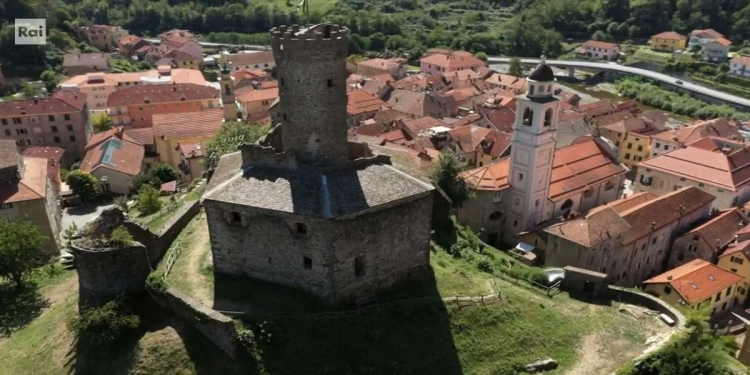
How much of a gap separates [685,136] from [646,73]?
69794 mm

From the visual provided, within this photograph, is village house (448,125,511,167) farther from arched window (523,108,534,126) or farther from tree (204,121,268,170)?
tree (204,121,268,170)

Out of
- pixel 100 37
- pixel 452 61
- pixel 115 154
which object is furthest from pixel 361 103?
pixel 100 37

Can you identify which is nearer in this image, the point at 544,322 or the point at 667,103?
the point at 544,322

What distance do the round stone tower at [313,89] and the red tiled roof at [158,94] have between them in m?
65.1

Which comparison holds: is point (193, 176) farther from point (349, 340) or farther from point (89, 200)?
point (349, 340)

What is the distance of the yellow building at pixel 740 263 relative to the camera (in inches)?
1815

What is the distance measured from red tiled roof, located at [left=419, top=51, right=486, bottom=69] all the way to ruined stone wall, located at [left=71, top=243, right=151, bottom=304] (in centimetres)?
10511

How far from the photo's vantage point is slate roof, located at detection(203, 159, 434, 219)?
2570 cm

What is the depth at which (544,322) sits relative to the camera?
29.7 metres

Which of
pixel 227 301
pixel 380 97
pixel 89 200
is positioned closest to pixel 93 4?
pixel 380 97

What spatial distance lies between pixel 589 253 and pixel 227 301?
90.0 feet

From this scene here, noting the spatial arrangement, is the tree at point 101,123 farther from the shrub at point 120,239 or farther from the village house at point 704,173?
the village house at point 704,173


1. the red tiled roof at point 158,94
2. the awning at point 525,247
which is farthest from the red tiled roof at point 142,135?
the awning at point 525,247

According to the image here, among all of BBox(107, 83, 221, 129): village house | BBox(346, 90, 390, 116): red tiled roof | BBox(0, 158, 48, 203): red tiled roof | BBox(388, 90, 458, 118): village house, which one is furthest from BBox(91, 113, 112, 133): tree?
BBox(388, 90, 458, 118): village house
